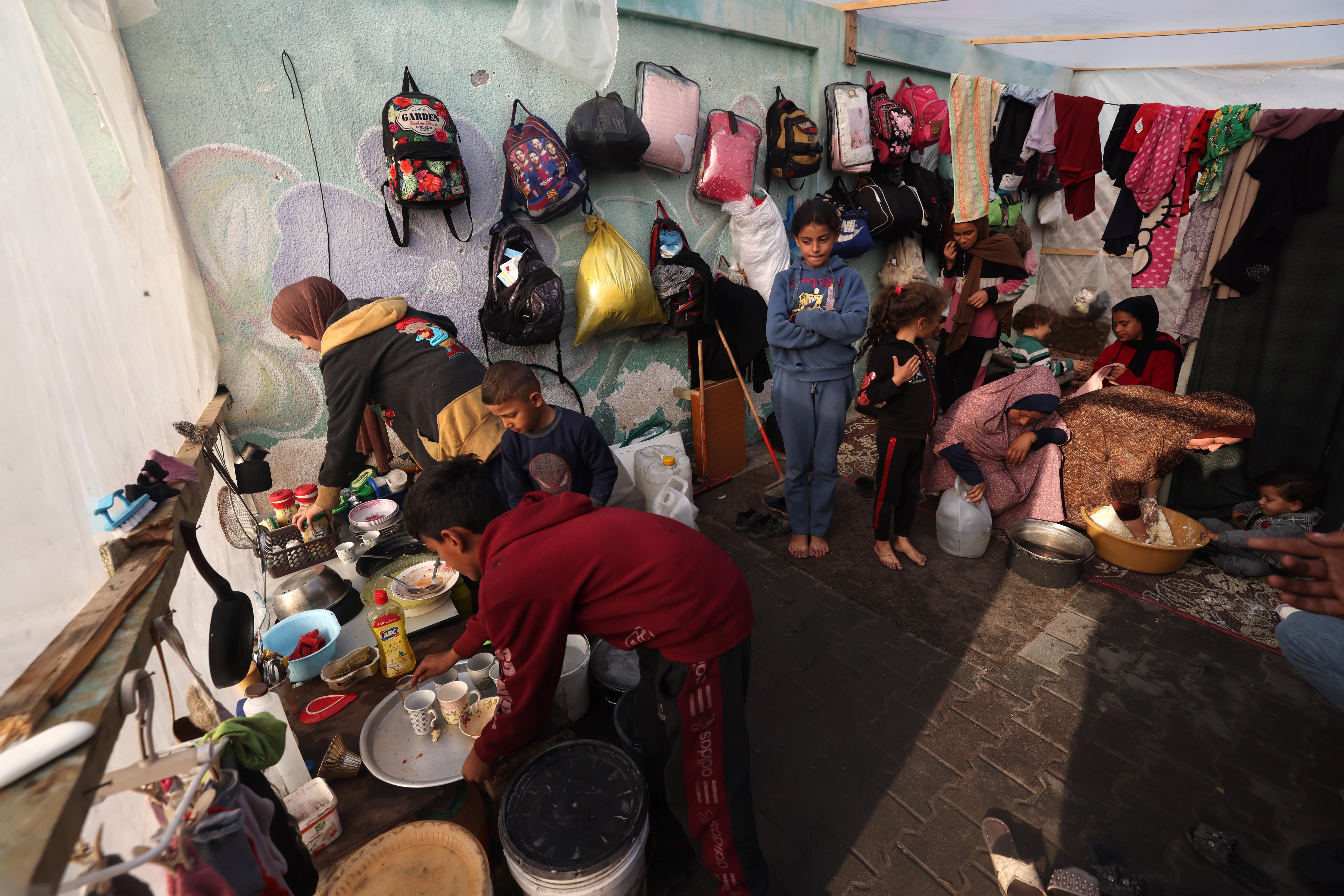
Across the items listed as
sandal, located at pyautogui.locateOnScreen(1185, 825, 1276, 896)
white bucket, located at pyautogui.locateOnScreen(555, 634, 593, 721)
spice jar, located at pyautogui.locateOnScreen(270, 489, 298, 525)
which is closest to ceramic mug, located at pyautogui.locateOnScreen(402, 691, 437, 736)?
white bucket, located at pyautogui.locateOnScreen(555, 634, 593, 721)

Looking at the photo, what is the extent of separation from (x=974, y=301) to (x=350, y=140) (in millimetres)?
5120

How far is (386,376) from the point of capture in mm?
2850

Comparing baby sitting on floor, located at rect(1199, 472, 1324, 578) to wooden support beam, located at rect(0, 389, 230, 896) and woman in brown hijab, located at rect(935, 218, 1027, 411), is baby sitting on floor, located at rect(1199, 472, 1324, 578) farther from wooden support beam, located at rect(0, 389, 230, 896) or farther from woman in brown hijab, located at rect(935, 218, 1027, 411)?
wooden support beam, located at rect(0, 389, 230, 896)

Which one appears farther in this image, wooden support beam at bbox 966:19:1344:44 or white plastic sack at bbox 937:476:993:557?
wooden support beam at bbox 966:19:1344:44

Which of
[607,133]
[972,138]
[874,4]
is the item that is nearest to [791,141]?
[874,4]

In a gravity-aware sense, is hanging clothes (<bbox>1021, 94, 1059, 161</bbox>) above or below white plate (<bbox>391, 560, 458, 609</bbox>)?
above

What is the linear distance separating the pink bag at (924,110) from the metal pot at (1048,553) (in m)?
3.78

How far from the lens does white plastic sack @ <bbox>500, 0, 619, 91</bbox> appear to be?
368cm

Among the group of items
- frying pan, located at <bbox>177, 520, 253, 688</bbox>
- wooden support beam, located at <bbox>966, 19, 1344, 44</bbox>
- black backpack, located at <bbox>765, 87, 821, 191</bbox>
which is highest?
wooden support beam, located at <bbox>966, 19, 1344, 44</bbox>

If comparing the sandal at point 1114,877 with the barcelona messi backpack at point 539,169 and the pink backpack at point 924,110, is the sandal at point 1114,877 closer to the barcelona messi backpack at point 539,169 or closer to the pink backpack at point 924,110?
the barcelona messi backpack at point 539,169

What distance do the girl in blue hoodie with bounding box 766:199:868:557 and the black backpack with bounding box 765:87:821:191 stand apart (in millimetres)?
1454

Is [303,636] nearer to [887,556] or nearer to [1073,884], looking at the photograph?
[1073,884]

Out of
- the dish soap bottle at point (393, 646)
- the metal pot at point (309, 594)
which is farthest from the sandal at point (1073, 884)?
the metal pot at point (309, 594)

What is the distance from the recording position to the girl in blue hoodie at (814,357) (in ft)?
11.4
